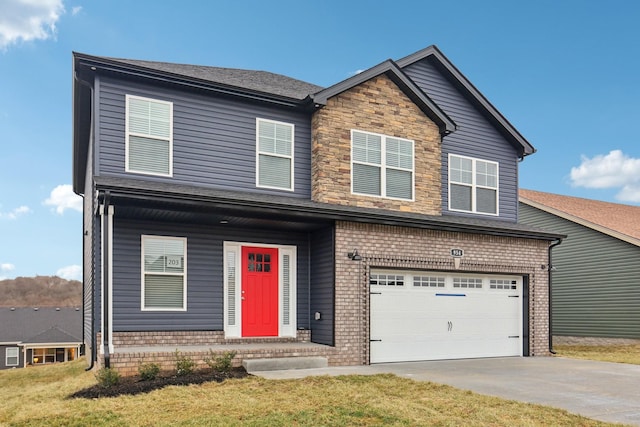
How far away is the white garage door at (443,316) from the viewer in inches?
523

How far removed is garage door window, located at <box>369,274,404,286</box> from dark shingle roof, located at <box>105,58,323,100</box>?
15.3ft

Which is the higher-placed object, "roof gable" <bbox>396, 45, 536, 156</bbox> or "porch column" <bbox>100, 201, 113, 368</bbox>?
"roof gable" <bbox>396, 45, 536, 156</bbox>

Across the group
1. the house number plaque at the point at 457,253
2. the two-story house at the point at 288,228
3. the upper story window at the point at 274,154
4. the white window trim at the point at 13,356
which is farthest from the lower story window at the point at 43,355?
the house number plaque at the point at 457,253

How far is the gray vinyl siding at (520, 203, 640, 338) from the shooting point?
68.2ft

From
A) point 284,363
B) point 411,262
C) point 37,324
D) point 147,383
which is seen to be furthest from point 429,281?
point 37,324

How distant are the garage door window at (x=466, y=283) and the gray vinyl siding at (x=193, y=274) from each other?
387 cm

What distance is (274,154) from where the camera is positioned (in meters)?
13.7

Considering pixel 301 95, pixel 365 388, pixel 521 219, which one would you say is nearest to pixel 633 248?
pixel 521 219

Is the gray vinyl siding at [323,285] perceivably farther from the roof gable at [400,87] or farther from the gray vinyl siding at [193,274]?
the roof gable at [400,87]

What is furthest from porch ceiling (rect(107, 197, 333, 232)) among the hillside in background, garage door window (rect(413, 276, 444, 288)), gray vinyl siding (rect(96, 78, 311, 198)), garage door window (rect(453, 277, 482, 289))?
the hillside in background

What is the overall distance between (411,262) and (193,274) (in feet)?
16.4

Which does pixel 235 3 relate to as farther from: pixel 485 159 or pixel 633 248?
pixel 633 248

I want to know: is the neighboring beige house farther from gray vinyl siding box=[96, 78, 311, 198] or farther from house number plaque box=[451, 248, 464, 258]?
house number plaque box=[451, 248, 464, 258]

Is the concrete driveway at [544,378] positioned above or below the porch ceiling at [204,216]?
below
